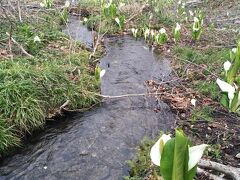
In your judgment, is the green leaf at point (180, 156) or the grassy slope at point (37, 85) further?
the grassy slope at point (37, 85)

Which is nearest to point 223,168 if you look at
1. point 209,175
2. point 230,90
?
point 209,175

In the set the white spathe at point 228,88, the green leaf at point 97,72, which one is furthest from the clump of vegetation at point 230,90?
the green leaf at point 97,72

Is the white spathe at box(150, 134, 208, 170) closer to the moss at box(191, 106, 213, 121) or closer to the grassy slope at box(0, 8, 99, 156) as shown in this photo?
the grassy slope at box(0, 8, 99, 156)

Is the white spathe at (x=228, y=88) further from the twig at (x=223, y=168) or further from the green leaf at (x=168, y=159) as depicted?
the green leaf at (x=168, y=159)

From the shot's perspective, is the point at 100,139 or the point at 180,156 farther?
the point at 100,139

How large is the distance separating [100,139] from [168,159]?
2.31 meters

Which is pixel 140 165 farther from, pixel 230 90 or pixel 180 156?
pixel 180 156

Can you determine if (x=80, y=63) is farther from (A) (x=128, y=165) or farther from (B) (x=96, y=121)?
(A) (x=128, y=165)

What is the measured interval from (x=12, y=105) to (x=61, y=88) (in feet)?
2.76

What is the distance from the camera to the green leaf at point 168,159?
6.70ft

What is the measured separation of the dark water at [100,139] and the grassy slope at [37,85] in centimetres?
22

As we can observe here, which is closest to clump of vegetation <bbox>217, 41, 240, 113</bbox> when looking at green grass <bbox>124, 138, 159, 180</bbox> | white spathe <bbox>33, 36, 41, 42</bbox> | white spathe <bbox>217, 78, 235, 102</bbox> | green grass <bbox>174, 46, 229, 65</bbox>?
white spathe <bbox>217, 78, 235, 102</bbox>

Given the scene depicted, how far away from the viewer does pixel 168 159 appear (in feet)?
6.85

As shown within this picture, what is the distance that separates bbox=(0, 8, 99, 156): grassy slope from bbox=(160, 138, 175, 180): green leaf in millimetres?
Result: 2363
